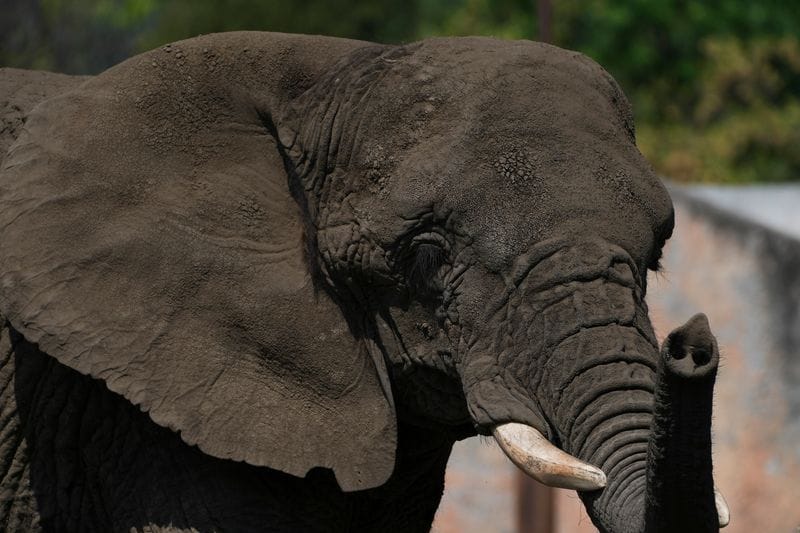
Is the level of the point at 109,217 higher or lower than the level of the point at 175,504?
higher

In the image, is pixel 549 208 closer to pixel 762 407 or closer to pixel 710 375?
pixel 710 375

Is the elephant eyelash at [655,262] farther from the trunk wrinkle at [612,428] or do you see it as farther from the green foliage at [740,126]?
the green foliage at [740,126]

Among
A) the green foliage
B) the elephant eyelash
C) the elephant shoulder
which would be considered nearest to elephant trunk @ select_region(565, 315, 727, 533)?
the elephant eyelash

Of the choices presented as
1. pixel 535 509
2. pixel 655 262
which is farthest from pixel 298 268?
pixel 535 509

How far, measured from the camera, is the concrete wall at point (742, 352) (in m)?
10.6

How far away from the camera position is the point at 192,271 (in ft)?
13.3

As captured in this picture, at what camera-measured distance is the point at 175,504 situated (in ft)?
13.1

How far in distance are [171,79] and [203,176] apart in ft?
0.81

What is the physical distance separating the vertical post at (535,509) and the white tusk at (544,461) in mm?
7327

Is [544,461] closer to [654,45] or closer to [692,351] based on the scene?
[692,351]

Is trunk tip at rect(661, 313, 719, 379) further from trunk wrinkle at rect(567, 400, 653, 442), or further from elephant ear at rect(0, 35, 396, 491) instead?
elephant ear at rect(0, 35, 396, 491)

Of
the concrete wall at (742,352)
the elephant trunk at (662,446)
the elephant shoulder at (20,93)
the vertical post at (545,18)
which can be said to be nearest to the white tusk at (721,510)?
the elephant trunk at (662,446)

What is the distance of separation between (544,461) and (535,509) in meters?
7.58

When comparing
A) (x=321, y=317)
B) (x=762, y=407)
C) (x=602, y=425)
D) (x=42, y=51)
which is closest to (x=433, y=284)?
(x=321, y=317)
